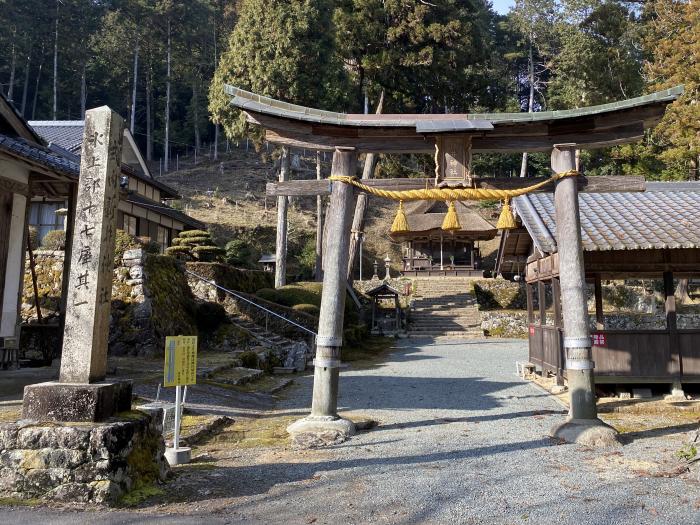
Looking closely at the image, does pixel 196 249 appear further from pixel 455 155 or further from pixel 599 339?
pixel 599 339

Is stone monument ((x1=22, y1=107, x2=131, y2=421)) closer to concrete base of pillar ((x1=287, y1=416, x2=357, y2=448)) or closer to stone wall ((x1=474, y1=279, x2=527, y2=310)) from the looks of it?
concrete base of pillar ((x1=287, y1=416, x2=357, y2=448))

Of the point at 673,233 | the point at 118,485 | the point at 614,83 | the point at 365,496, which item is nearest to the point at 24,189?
the point at 118,485

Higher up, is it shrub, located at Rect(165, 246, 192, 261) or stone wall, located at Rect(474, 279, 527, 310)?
shrub, located at Rect(165, 246, 192, 261)

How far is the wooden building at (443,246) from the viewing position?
35844 mm

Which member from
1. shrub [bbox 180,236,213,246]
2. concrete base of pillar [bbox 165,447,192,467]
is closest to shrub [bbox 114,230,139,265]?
shrub [bbox 180,236,213,246]

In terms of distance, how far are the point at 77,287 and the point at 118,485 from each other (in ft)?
5.94

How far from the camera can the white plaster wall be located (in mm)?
9867

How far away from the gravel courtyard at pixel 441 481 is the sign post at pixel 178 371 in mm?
319

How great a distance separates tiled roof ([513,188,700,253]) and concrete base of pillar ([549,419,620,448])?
150 inches

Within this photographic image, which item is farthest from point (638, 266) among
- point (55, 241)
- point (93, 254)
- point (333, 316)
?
point (55, 241)

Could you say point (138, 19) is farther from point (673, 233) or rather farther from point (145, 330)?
point (673, 233)

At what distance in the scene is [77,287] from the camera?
503 cm

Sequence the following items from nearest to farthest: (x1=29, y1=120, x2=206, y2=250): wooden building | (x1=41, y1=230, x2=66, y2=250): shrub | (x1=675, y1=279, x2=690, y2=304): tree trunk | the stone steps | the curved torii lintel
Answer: the curved torii lintel
(x1=41, y1=230, x2=66, y2=250): shrub
(x1=29, y1=120, x2=206, y2=250): wooden building
the stone steps
(x1=675, y1=279, x2=690, y2=304): tree trunk

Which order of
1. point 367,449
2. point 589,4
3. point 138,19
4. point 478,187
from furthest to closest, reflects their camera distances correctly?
1. point 138,19
2. point 589,4
3. point 478,187
4. point 367,449
